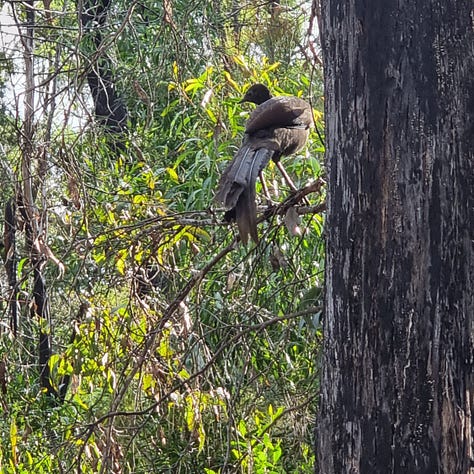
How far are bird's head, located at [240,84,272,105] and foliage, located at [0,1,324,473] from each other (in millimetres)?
149

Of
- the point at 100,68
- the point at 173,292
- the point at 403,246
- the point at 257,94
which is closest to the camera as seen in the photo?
the point at 403,246

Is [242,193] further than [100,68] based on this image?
No

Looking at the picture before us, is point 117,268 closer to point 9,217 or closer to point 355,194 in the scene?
point 9,217

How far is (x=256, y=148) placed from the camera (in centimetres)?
247

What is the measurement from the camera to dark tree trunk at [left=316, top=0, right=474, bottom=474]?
1350 millimetres

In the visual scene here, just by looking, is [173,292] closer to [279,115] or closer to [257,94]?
[257,94]

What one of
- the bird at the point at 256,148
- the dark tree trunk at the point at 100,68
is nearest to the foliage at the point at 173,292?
the dark tree trunk at the point at 100,68

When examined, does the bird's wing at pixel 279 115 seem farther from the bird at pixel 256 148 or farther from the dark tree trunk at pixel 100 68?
the dark tree trunk at pixel 100 68

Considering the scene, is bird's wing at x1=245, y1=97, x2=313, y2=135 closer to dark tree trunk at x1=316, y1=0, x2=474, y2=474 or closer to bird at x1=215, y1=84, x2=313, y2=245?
bird at x1=215, y1=84, x2=313, y2=245

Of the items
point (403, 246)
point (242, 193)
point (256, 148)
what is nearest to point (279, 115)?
point (256, 148)

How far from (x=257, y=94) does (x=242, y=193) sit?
140 centimetres

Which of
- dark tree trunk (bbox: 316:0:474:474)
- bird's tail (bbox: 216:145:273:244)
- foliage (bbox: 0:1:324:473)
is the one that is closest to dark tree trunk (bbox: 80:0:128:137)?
foliage (bbox: 0:1:324:473)

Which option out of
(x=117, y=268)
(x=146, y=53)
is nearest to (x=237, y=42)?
(x=146, y=53)

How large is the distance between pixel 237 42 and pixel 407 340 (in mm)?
2666
